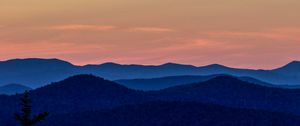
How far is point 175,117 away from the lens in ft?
466

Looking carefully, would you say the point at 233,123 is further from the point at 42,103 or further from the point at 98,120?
the point at 42,103

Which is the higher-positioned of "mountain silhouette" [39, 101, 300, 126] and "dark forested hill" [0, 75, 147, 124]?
"dark forested hill" [0, 75, 147, 124]

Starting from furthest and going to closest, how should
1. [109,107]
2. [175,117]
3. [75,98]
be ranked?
[75,98]
[109,107]
[175,117]

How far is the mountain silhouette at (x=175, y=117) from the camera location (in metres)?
137

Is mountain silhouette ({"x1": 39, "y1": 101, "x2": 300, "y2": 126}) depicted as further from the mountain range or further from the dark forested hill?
the dark forested hill

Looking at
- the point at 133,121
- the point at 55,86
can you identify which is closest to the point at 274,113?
the point at 133,121

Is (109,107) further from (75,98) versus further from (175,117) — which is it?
(175,117)

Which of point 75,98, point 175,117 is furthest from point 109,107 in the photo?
point 175,117

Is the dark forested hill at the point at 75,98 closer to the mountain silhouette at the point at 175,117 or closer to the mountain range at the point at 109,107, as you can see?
the mountain range at the point at 109,107

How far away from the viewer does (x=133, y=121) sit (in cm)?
14012

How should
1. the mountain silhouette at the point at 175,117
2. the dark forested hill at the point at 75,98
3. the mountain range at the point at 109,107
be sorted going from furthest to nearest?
the dark forested hill at the point at 75,98 < the mountain range at the point at 109,107 < the mountain silhouette at the point at 175,117

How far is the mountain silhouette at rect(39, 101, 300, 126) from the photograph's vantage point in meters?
137

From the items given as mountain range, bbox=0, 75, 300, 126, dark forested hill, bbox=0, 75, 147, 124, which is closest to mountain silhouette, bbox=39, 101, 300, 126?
mountain range, bbox=0, 75, 300, 126

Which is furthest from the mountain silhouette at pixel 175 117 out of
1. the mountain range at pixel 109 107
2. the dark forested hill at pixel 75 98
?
the dark forested hill at pixel 75 98
